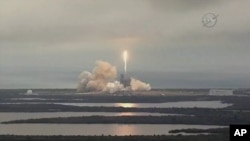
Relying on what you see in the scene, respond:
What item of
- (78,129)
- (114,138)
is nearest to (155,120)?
(78,129)

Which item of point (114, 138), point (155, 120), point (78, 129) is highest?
point (155, 120)

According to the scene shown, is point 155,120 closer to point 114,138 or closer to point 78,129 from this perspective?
point 78,129

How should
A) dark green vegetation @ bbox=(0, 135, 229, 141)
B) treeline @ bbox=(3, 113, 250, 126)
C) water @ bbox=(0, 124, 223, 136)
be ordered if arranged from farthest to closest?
treeline @ bbox=(3, 113, 250, 126) < water @ bbox=(0, 124, 223, 136) < dark green vegetation @ bbox=(0, 135, 229, 141)

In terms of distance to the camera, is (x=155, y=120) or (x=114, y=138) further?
(x=155, y=120)

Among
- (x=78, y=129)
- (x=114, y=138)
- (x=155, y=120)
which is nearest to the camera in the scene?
(x=114, y=138)

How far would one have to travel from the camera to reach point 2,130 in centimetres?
10438

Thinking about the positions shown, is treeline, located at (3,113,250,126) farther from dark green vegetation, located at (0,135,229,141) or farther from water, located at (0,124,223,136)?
dark green vegetation, located at (0,135,229,141)

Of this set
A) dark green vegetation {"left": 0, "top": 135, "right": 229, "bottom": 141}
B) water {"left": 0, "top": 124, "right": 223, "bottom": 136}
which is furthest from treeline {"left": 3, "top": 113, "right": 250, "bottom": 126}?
dark green vegetation {"left": 0, "top": 135, "right": 229, "bottom": 141}

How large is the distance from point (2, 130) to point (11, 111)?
208 feet

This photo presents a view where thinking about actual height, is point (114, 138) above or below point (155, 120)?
below

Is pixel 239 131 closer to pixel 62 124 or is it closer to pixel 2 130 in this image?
pixel 2 130

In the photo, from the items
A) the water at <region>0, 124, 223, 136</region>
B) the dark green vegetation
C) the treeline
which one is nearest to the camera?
the dark green vegetation

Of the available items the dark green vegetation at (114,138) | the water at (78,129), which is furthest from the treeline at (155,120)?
the dark green vegetation at (114,138)

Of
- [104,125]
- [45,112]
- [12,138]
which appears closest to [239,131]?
[12,138]
